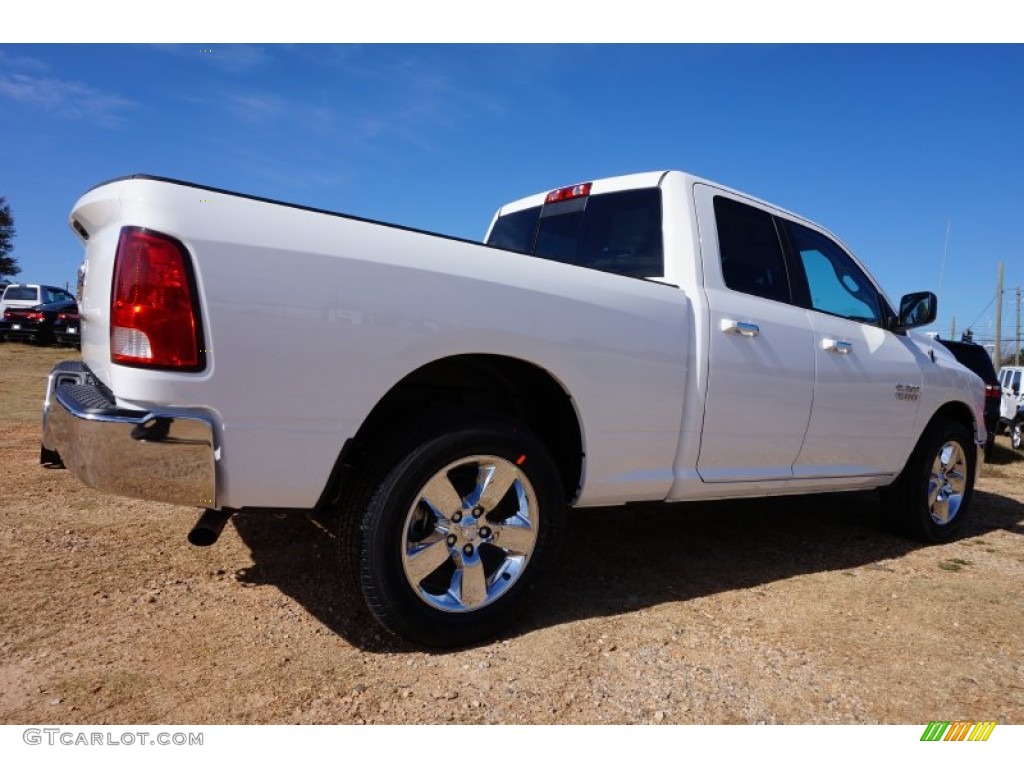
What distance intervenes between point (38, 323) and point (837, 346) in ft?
72.2

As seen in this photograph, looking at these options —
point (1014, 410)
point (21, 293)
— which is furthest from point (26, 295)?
point (1014, 410)

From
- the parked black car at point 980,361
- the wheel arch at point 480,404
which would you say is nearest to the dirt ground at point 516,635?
the wheel arch at point 480,404

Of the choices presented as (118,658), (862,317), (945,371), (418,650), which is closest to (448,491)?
(418,650)

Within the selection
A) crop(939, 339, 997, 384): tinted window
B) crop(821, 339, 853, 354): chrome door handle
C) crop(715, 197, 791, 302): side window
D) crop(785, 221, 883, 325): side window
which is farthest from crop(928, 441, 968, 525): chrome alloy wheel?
crop(939, 339, 997, 384): tinted window

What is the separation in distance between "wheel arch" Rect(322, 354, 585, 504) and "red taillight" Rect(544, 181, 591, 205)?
58.7 inches

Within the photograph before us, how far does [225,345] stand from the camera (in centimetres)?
204

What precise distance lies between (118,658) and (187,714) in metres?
0.48

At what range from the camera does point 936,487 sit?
4695 millimetres

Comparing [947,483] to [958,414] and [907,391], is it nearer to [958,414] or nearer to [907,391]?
[958,414]

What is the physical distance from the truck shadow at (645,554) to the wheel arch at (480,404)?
0.51 meters

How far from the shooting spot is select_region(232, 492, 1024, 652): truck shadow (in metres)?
2.98
